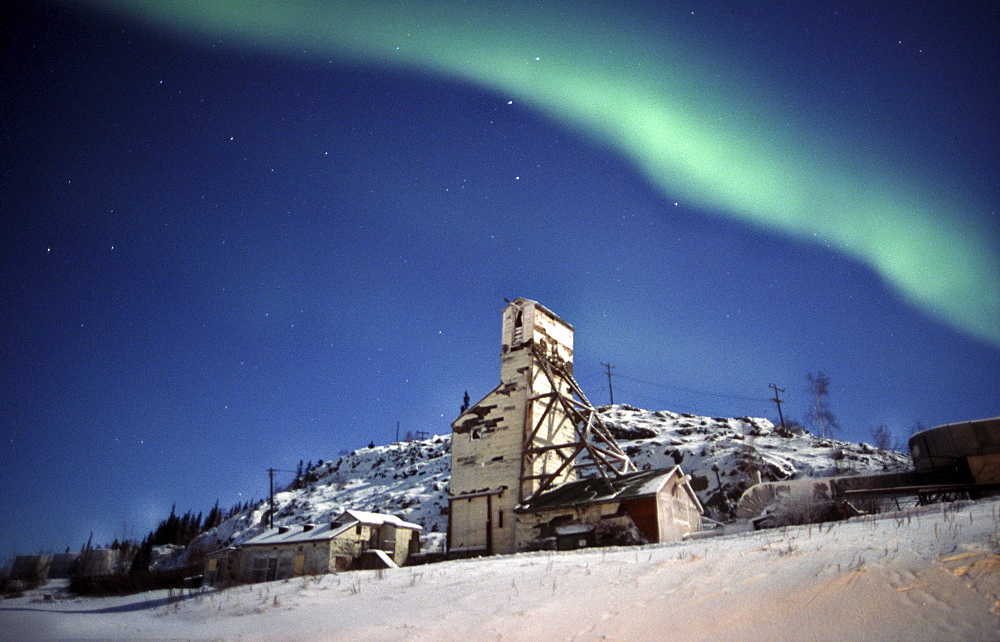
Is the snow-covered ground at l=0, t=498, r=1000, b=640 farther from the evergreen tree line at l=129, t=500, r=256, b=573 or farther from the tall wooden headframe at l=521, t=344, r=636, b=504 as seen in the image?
the evergreen tree line at l=129, t=500, r=256, b=573

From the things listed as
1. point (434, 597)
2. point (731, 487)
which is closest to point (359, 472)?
point (731, 487)

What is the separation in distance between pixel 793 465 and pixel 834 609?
182 feet

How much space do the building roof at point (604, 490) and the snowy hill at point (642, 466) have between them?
1660cm

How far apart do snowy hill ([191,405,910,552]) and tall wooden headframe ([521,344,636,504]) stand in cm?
1427

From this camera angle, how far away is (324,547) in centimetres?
3400

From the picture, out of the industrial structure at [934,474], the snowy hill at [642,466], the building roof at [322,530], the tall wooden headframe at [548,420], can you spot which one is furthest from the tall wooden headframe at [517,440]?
the snowy hill at [642,466]

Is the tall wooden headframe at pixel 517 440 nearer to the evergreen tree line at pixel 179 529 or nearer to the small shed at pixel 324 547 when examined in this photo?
the small shed at pixel 324 547

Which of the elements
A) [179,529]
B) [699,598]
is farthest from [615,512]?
[179,529]

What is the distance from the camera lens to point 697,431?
235ft

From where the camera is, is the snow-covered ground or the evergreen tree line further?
the evergreen tree line

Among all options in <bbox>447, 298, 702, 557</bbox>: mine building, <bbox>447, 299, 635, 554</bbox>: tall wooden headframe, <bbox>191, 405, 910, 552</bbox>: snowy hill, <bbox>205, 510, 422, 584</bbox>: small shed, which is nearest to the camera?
<bbox>447, 298, 702, 557</bbox>: mine building

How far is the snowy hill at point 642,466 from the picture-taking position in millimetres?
50562

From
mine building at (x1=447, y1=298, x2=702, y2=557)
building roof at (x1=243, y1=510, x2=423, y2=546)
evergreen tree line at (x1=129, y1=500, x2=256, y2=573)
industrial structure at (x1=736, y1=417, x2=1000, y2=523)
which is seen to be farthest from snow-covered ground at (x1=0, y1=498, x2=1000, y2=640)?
evergreen tree line at (x1=129, y1=500, x2=256, y2=573)

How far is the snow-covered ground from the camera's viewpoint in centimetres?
574
